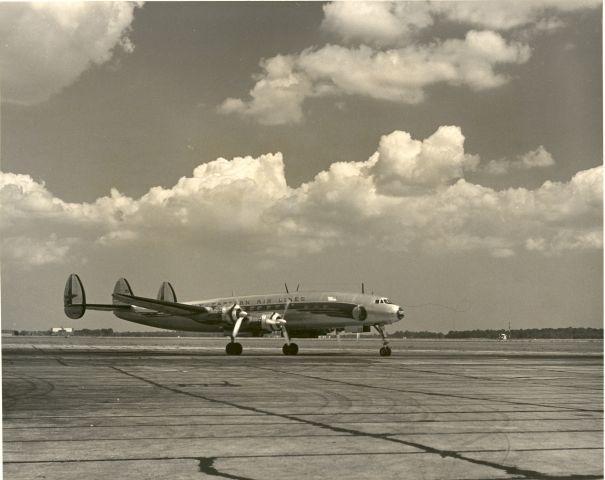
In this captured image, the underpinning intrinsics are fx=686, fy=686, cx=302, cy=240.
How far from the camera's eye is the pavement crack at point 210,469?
7801 mm

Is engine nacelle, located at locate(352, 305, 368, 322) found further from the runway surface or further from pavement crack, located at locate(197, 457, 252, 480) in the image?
pavement crack, located at locate(197, 457, 252, 480)

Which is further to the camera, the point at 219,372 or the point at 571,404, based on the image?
the point at 219,372

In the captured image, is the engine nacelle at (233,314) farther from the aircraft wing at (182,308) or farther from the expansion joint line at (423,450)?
the expansion joint line at (423,450)

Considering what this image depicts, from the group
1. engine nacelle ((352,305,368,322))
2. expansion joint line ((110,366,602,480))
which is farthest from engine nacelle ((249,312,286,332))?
expansion joint line ((110,366,602,480))

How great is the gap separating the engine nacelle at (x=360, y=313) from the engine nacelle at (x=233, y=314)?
6.42 meters

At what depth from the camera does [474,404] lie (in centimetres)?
1473

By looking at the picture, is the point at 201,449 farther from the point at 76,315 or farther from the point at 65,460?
the point at 76,315

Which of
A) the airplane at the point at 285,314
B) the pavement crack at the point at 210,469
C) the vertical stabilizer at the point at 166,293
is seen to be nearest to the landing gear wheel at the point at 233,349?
the airplane at the point at 285,314

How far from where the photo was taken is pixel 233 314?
133 ft

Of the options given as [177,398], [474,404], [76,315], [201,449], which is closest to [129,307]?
[76,315]

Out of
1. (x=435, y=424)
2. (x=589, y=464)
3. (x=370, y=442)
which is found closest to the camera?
(x=589, y=464)

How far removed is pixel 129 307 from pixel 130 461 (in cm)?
4338

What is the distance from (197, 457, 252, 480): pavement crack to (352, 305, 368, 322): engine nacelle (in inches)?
1218

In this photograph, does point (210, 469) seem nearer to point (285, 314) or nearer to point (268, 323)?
point (268, 323)
